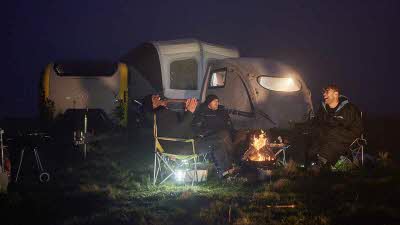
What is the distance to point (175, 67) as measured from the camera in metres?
13.1

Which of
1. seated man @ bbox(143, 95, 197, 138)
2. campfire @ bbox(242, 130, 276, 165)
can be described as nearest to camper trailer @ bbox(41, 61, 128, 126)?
seated man @ bbox(143, 95, 197, 138)

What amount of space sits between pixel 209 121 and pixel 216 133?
365 mm

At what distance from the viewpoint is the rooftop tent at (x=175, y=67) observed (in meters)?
13.0

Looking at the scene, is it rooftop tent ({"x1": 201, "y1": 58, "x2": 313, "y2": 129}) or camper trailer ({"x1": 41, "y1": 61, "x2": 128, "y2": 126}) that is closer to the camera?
rooftop tent ({"x1": 201, "y1": 58, "x2": 313, "y2": 129})

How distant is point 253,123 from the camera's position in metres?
10.0

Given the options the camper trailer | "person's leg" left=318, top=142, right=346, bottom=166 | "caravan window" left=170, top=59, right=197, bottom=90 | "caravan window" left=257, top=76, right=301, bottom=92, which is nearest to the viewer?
"person's leg" left=318, top=142, right=346, bottom=166

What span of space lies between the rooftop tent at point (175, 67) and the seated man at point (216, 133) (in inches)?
209

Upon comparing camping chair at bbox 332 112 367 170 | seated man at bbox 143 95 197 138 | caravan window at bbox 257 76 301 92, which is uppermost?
caravan window at bbox 257 76 301 92

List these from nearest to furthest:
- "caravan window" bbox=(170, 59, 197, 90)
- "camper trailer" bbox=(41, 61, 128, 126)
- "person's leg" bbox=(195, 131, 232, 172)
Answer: "person's leg" bbox=(195, 131, 232, 172) < "camper trailer" bbox=(41, 61, 128, 126) < "caravan window" bbox=(170, 59, 197, 90)

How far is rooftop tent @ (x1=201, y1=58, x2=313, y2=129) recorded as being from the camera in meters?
10.1

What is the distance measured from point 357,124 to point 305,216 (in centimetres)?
276

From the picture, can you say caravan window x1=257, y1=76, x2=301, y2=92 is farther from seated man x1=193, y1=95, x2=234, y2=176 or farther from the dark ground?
the dark ground

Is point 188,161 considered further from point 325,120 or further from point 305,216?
point 305,216

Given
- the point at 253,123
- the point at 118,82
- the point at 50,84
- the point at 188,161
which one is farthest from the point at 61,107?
the point at 188,161
